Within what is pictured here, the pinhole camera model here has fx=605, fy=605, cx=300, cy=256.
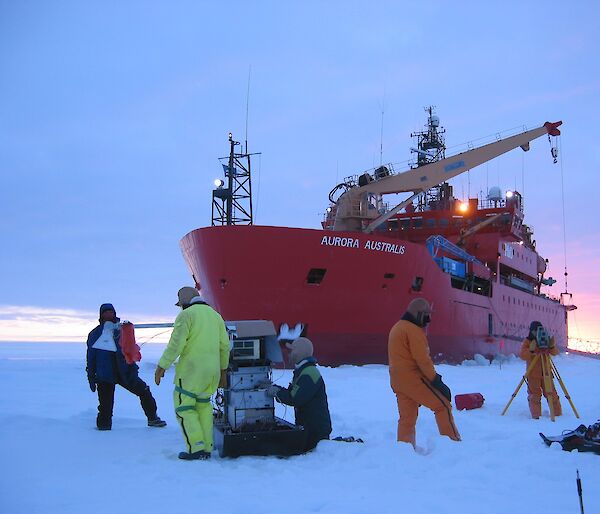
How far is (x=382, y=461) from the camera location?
4.79 m

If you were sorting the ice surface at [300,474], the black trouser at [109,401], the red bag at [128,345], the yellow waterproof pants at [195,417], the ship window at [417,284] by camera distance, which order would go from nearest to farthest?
the ice surface at [300,474] < the yellow waterproof pants at [195,417] < the black trouser at [109,401] < the red bag at [128,345] < the ship window at [417,284]

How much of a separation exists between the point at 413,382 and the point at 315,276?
10682 millimetres

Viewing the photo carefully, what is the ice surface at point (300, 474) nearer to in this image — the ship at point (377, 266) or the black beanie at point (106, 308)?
the black beanie at point (106, 308)

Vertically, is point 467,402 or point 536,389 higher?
point 536,389

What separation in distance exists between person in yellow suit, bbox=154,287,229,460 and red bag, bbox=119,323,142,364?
5.21 ft

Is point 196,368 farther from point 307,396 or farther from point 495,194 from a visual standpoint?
point 495,194

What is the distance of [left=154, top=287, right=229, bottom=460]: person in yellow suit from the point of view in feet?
16.6

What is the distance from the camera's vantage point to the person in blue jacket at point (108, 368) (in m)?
6.58

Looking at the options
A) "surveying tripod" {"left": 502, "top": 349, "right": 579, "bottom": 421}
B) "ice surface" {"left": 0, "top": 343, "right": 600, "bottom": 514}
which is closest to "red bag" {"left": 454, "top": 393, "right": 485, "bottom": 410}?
"surveying tripod" {"left": 502, "top": 349, "right": 579, "bottom": 421}

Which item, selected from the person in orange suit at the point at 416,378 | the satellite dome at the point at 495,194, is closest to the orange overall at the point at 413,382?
the person in orange suit at the point at 416,378

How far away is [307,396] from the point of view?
5492 millimetres

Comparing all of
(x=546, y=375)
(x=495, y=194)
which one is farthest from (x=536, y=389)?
(x=495, y=194)

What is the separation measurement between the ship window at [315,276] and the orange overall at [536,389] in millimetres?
8099

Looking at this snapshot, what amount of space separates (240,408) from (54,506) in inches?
80.6
